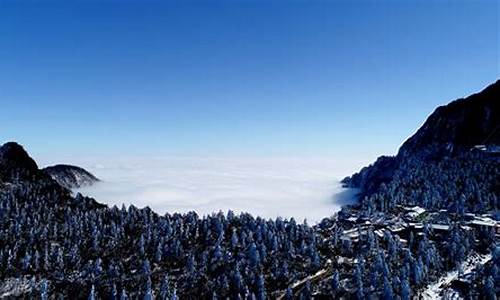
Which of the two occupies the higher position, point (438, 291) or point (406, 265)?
point (406, 265)

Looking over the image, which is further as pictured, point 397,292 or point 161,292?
point 161,292

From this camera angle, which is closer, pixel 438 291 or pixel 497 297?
pixel 497 297

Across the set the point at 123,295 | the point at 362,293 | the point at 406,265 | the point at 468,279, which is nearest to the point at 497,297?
the point at 468,279

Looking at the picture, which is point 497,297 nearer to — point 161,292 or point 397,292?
point 397,292

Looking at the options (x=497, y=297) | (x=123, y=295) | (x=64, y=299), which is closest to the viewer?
(x=497, y=297)

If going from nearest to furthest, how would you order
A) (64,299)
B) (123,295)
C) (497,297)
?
(497,297) < (123,295) < (64,299)

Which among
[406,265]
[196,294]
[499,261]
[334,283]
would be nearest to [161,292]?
[196,294]

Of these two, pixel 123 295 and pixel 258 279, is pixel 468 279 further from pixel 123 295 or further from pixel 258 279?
pixel 123 295

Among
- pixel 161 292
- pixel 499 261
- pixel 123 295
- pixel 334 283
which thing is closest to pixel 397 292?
pixel 334 283
